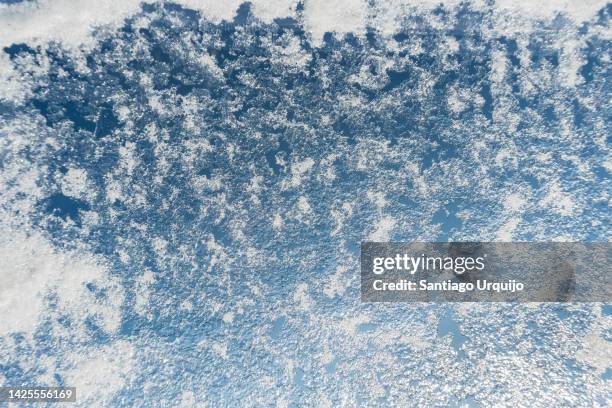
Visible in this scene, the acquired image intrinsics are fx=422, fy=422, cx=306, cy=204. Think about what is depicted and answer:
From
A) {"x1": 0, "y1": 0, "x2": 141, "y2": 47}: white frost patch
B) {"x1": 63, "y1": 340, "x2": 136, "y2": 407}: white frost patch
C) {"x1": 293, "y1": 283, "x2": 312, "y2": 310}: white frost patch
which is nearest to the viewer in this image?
{"x1": 63, "y1": 340, "x2": 136, "y2": 407}: white frost patch

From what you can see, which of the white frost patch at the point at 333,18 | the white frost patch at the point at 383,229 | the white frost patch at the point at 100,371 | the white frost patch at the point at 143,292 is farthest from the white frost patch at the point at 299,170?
the white frost patch at the point at 100,371

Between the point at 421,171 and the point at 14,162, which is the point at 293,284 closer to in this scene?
the point at 421,171

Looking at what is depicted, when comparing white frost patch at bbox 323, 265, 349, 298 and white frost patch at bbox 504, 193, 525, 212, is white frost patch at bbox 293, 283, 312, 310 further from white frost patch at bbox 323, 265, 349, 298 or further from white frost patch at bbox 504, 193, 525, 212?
white frost patch at bbox 504, 193, 525, 212

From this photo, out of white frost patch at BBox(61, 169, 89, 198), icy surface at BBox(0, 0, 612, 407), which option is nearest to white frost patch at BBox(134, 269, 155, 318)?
icy surface at BBox(0, 0, 612, 407)

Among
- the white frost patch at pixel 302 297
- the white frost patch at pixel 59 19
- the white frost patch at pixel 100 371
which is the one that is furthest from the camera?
the white frost patch at pixel 59 19

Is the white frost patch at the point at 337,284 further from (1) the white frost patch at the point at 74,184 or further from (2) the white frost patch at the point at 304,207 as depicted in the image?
(1) the white frost patch at the point at 74,184

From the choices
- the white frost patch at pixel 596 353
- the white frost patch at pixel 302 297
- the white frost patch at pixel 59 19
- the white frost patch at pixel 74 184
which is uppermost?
the white frost patch at pixel 59 19
